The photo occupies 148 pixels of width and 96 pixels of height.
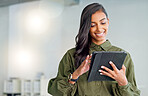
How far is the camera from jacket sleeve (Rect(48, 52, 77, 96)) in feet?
3.82

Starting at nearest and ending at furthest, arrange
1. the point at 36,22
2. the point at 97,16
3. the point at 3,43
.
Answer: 1. the point at 97,16
2. the point at 3,43
3. the point at 36,22

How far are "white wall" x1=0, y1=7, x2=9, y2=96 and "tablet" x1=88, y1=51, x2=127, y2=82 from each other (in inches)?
117

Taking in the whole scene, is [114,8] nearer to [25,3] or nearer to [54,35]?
[54,35]

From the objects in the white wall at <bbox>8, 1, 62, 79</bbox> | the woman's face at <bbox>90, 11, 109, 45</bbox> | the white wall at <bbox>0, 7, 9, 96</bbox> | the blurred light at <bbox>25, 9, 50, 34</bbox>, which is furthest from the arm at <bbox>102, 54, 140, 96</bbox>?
the white wall at <bbox>0, 7, 9, 96</bbox>

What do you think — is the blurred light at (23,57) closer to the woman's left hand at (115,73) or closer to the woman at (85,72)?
the woman at (85,72)

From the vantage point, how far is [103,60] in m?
1.05

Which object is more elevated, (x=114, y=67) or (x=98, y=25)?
(x=98, y=25)

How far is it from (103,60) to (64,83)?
10.2 inches

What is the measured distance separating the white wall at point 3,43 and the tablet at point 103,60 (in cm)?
297

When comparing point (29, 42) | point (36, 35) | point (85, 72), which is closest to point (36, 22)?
point (36, 35)

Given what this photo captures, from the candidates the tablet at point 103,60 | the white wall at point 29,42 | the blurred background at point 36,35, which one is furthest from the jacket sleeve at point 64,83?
the white wall at point 29,42

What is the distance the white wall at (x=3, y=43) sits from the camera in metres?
3.78

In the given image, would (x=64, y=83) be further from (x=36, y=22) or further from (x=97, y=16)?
(x=36, y=22)

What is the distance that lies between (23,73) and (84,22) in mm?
2993
